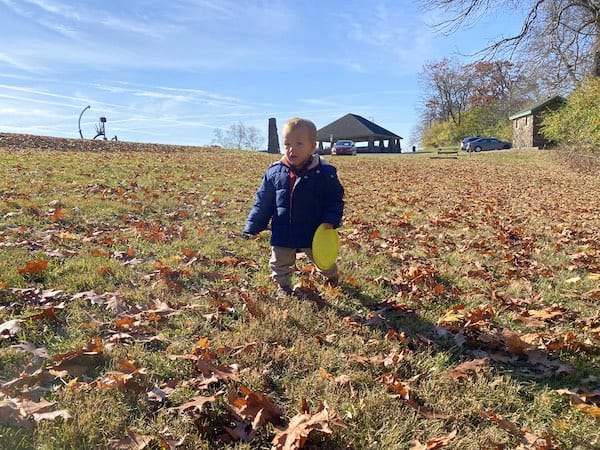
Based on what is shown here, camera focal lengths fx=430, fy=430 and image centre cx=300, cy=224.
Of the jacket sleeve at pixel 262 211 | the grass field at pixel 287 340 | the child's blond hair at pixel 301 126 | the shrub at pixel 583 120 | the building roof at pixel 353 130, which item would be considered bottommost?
the grass field at pixel 287 340

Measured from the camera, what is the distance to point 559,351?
9.39ft

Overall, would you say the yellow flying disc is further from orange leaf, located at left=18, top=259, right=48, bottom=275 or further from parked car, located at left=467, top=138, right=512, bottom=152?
parked car, located at left=467, top=138, right=512, bottom=152

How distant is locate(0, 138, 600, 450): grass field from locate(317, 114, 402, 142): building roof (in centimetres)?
4973

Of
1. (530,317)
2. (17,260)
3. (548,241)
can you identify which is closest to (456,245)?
(548,241)

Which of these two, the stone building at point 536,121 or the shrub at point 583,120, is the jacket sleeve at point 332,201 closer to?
the shrub at point 583,120

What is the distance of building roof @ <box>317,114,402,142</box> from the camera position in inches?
2132

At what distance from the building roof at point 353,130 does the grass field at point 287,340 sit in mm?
49727

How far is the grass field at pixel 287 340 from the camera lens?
2.02 m

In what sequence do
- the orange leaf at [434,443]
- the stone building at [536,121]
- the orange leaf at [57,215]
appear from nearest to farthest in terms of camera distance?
the orange leaf at [434,443] → the orange leaf at [57,215] → the stone building at [536,121]

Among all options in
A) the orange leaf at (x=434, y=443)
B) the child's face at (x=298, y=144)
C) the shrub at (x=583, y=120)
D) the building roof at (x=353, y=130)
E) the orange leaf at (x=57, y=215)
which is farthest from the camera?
the building roof at (x=353, y=130)

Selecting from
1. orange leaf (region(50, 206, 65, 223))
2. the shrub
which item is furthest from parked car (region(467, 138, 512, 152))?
orange leaf (region(50, 206, 65, 223))

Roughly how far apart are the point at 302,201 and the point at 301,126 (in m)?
0.60

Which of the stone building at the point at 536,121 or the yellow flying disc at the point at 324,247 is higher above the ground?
the stone building at the point at 536,121

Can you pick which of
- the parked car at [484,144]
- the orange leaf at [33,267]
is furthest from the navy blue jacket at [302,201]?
the parked car at [484,144]
